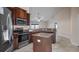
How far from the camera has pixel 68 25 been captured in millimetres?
2186

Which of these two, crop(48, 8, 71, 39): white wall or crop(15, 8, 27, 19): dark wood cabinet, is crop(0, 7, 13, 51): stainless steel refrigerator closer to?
crop(15, 8, 27, 19): dark wood cabinet

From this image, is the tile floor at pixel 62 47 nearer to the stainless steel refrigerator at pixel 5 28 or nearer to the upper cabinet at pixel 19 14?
the stainless steel refrigerator at pixel 5 28

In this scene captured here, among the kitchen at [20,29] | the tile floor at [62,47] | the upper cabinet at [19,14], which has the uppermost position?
the upper cabinet at [19,14]

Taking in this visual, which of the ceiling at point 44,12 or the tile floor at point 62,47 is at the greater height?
the ceiling at point 44,12

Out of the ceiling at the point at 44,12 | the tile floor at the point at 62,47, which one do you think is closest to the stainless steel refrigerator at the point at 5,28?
the tile floor at the point at 62,47

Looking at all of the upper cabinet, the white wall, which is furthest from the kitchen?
the white wall

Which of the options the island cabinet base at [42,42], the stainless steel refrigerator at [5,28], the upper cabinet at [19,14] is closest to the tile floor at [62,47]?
the island cabinet base at [42,42]

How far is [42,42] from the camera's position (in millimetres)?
2244

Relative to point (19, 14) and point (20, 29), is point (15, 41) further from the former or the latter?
point (19, 14)

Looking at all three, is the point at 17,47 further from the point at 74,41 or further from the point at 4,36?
the point at 74,41

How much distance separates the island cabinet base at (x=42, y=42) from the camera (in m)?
2.17

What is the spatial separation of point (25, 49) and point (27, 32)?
32 centimetres

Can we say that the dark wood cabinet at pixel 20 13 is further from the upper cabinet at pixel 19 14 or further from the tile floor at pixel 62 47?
the tile floor at pixel 62 47
